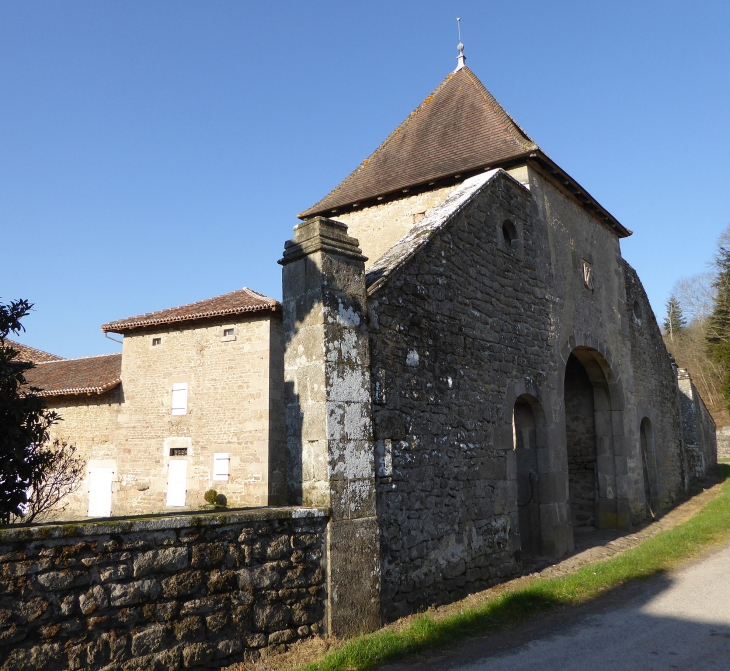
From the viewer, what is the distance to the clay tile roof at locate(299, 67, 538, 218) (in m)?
9.60

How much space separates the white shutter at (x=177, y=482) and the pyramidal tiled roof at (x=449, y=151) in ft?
22.6

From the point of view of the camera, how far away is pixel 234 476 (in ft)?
44.8

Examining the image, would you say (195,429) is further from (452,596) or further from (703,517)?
(703,517)

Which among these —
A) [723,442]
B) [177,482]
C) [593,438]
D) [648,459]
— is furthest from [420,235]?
Result: [723,442]

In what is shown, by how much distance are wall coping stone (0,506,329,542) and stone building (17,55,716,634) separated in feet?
1.25

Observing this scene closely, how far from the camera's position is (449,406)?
21.3 feet

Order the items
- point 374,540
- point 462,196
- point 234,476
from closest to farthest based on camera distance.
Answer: point 374,540, point 462,196, point 234,476

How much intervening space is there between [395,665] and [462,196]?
5.27m

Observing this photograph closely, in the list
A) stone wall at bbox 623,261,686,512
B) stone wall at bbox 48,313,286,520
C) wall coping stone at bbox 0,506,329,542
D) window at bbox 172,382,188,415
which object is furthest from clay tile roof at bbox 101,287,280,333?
wall coping stone at bbox 0,506,329,542

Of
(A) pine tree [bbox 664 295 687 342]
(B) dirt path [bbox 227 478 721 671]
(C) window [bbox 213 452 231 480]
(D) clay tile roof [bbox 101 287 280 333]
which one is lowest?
(B) dirt path [bbox 227 478 721 671]

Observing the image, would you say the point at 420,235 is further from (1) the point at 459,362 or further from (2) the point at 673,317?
(2) the point at 673,317

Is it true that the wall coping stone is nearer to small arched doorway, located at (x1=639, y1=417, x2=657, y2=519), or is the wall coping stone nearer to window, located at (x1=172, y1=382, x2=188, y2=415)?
small arched doorway, located at (x1=639, y1=417, x2=657, y2=519)

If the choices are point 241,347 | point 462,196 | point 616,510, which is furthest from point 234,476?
point 462,196

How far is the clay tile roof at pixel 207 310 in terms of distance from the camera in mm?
13859
